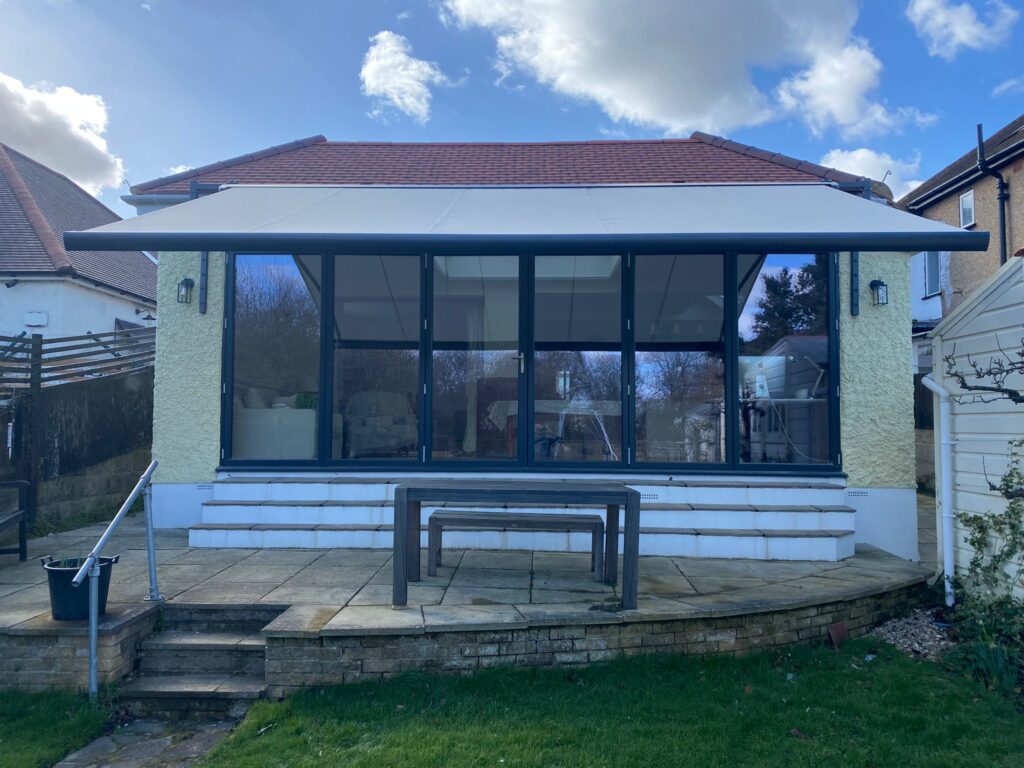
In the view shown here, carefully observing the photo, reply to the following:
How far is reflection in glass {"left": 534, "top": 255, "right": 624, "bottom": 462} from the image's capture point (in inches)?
319

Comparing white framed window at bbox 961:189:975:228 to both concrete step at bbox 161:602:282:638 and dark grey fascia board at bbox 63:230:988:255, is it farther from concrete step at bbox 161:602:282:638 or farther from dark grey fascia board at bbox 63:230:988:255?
concrete step at bbox 161:602:282:638

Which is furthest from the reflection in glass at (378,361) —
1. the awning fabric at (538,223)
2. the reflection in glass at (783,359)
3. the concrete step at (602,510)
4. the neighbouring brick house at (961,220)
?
the neighbouring brick house at (961,220)

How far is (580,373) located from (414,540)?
3.33 meters

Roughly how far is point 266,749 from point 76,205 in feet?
76.8

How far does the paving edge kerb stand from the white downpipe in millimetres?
1807

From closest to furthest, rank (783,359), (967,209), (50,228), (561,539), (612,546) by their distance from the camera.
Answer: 1. (612,546)
2. (561,539)
3. (783,359)
4. (50,228)
5. (967,209)

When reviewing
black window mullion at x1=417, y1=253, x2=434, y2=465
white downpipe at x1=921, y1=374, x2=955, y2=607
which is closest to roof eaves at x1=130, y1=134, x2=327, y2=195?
black window mullion at x1=417, y1=253, x2=434, y2=465

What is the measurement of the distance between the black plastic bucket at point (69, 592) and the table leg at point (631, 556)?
4019mm

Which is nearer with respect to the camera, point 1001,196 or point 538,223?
point 538,223

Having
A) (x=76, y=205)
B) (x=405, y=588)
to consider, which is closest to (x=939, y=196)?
(x=405, y=588)

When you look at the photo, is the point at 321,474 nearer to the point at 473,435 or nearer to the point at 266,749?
the point at 473,435

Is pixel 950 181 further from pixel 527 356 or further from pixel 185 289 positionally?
pixel 185 289

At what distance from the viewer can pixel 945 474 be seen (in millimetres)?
6125

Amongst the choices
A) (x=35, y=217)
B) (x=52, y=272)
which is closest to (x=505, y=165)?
(x=52, y=272)
